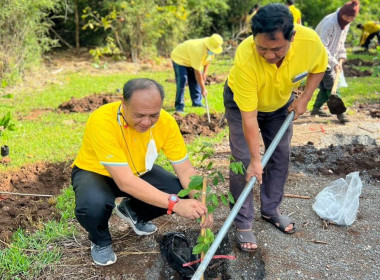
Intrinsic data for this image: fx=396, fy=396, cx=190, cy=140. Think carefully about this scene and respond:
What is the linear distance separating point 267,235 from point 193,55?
364 centimetres

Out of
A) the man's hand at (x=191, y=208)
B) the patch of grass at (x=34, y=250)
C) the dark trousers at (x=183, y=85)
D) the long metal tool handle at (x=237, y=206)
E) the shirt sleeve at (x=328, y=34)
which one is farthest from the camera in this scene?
the dark trousers at (x=183, y=85)

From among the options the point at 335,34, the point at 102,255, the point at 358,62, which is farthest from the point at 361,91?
the point at 102,255

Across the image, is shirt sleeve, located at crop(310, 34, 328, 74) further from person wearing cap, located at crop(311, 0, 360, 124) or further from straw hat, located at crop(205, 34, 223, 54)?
straw hat, located at crop(205, 34, 223, 54)

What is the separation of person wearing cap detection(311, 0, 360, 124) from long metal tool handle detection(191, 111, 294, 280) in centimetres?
316

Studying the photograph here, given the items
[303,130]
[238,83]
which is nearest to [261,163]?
[238,83]

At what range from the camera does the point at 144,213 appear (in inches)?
112

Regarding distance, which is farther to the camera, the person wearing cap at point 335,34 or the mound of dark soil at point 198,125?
the mound of dark soil at point 198,125

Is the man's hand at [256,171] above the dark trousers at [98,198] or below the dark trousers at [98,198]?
above

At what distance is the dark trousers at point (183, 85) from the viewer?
6.33 metres

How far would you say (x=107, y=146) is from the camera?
92.2 inches

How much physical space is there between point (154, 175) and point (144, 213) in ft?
0.94

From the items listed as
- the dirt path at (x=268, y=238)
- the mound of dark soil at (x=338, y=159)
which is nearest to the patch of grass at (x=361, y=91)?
the mound of dark soil at (x=338, y=159)

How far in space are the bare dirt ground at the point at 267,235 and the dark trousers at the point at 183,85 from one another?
208cm

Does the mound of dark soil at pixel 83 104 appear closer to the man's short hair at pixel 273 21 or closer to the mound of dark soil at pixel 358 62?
the man's short hair at pixel 273 21
